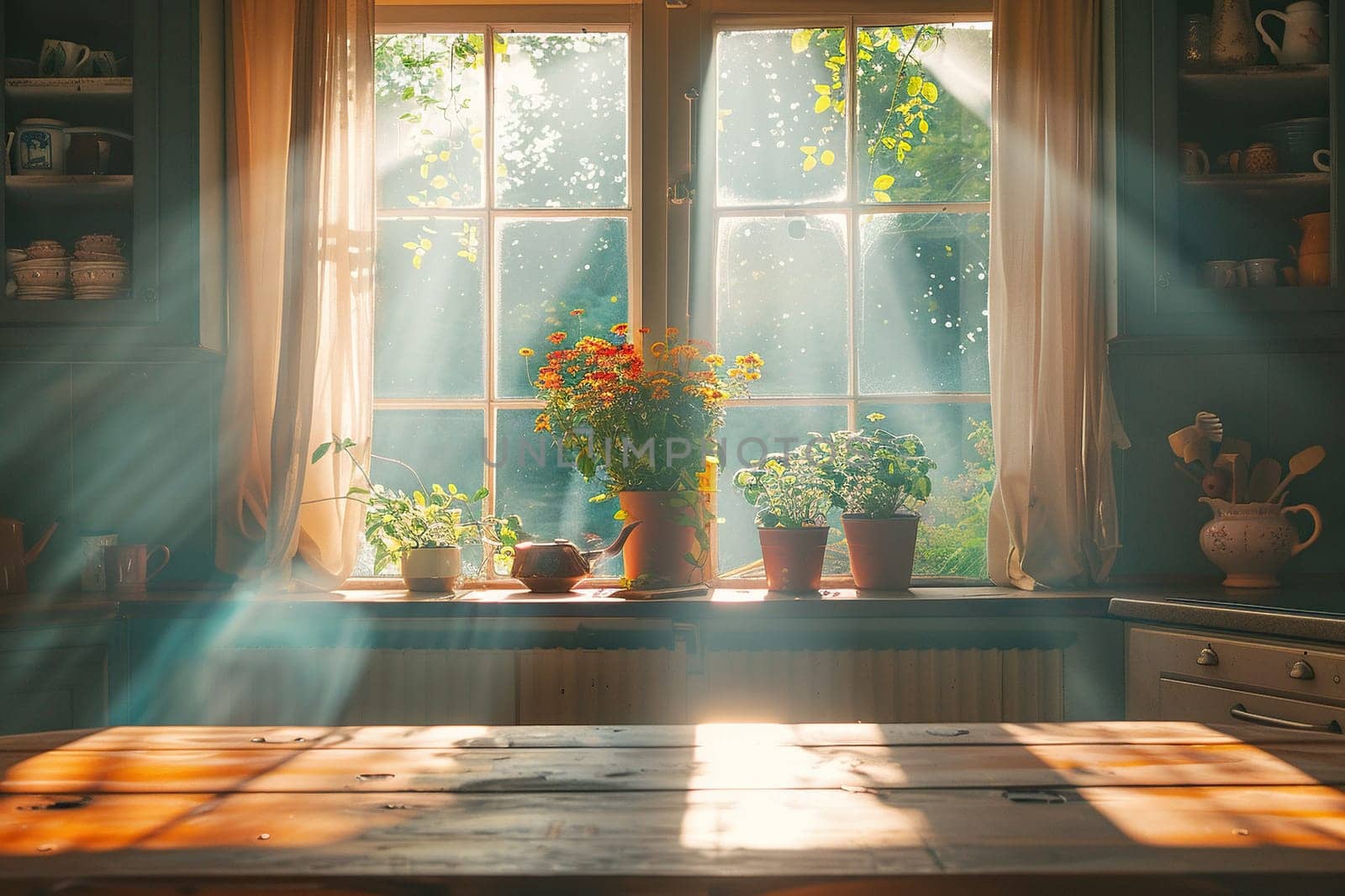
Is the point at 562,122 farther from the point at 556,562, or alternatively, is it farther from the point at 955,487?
the point at 955,487

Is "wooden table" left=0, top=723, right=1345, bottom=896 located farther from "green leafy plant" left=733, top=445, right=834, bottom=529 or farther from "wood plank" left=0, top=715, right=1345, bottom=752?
"green leafy plant" left=733, top=445, right=834, bottom=529

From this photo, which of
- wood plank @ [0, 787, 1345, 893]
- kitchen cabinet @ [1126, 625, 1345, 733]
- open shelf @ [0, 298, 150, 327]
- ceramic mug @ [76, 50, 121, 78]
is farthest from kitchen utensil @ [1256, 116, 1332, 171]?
ceramic mug @ [76, 50, 121, 78]

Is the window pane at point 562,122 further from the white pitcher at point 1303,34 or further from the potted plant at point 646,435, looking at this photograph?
the white pitcher at point 1303,34

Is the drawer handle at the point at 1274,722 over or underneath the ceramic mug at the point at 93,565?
underneath

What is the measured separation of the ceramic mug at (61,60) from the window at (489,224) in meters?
0.74

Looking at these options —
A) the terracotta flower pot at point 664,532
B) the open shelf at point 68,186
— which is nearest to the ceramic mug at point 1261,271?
the terracotta flower pot at point 664,532

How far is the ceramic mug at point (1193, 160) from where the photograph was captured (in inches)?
99.3

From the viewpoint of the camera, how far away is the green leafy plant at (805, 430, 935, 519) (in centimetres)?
256

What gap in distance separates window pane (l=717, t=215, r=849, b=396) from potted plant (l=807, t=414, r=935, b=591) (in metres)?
0.29

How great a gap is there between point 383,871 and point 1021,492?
6.85ft

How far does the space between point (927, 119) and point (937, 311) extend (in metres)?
0.53

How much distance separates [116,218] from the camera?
2.74m

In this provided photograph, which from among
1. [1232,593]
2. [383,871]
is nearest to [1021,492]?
[1232,593]

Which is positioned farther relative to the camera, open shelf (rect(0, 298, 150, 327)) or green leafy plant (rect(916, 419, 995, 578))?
green leafy plant (rect(916, 419, 995, 578))
